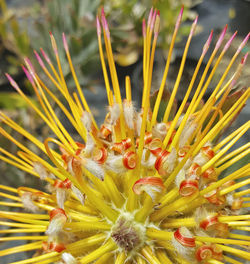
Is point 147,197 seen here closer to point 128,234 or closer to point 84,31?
point 128,234

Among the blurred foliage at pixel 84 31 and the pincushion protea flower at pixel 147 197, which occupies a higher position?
the blurred foliage at pixel 84 31

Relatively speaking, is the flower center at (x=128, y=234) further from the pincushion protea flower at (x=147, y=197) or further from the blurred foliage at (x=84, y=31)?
the blurred foliage at (x=84, y=31)

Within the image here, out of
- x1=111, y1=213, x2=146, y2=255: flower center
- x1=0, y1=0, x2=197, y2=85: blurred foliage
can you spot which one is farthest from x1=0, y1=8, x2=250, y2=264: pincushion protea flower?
x1=0, y1=0, x2=197, y2=85: blurred foliage

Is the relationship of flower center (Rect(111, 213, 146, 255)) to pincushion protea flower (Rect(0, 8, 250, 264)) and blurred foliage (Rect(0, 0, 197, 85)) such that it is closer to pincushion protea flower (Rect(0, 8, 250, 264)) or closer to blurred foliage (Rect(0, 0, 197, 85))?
pincushion protea flower (Rect(0, 8, 250, 264))

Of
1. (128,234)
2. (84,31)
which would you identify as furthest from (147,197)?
(84,31)

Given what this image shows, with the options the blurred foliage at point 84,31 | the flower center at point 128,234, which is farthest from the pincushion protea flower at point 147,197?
the blurred foliage at point 84,31

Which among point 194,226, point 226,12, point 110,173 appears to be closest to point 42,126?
point 110,173

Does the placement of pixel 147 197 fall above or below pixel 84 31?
below

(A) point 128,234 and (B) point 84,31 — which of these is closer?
(A) point 128,234

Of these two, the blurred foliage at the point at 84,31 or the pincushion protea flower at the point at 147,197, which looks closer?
the pincushion protea flower at the point at 147,197
